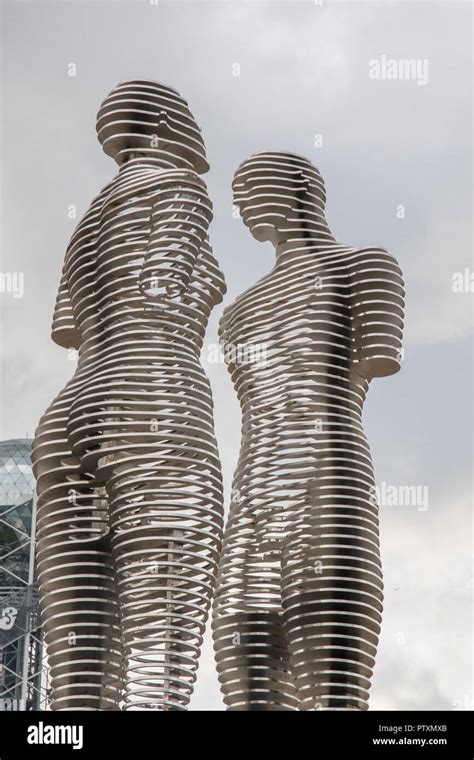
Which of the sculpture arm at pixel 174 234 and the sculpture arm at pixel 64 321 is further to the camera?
the sculpture arm at pixel 64 321

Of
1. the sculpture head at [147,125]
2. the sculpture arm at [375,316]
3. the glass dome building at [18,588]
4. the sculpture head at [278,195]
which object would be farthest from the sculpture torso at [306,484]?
A: the glass dome building at [18,588]

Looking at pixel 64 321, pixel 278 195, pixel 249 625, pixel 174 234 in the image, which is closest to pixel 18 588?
pixel 64 321

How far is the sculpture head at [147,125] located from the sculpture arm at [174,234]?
2211 mm

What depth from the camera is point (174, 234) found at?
30547 millimetres

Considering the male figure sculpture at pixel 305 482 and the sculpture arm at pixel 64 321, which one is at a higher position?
the sculpture arm at pixel 64 321

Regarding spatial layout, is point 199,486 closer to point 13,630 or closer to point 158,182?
point 158,182

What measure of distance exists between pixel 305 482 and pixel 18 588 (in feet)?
104

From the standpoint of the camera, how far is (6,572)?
59.6m

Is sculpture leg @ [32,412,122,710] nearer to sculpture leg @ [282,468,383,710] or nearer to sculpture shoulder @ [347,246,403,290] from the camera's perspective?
sculpture leg @ [282,468,383,710]

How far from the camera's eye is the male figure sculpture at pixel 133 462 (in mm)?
27703

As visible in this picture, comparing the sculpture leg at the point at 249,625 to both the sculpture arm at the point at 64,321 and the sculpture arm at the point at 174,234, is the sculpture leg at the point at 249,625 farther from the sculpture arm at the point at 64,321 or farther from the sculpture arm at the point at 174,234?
the sculpture arm at the point at 64,321

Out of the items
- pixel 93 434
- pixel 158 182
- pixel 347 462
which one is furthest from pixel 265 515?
pixel 158 182
